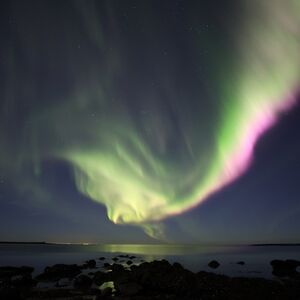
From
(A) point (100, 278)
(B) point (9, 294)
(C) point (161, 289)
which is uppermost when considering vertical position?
(A) point (100, 278)

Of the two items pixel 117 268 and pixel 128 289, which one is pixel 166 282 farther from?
pixel 117 268

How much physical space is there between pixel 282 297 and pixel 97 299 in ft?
56.0

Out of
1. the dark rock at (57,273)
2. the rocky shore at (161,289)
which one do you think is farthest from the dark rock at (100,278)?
the dark rock at (57,273)

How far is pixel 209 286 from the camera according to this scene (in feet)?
113

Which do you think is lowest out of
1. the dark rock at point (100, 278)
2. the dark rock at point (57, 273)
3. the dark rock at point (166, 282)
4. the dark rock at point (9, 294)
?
the dark rock at point (9, 294)

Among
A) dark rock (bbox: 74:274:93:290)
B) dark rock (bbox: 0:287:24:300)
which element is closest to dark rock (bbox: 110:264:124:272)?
dark rock (bbox: 74:274:93:290)

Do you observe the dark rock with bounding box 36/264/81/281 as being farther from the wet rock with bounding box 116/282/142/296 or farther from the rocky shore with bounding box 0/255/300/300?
the wet rock with bounding box 116/282/142/296

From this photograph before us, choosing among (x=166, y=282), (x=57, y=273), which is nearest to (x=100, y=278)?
(x=166, y=282)

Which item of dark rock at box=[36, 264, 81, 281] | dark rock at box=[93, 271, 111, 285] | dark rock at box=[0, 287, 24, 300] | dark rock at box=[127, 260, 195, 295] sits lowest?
dark rock at box=[0, 287, 24, 300]

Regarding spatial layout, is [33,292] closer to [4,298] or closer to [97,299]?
[4,298]

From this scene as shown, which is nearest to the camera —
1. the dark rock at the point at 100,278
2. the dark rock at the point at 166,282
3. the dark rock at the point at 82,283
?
the dark rock at the point at 166,282

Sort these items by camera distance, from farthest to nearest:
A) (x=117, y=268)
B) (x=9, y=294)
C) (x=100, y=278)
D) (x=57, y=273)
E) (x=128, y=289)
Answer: (x=117, y=268), (x=57, y=273), (x=100, y=278), (x=128, y=289), (x=9, y=294)

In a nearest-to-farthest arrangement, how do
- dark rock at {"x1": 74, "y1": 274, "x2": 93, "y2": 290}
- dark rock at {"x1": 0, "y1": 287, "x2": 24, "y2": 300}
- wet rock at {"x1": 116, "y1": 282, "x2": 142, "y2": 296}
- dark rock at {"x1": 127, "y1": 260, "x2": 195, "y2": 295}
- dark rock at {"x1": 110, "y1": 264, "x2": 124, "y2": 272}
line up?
dark rock at {"x1": 0, "y1": 287, "x2": 24, "y2": 300} < wet rock at {"x1": 116, "y1": 282, "x2": 142, "y2": 296} < dark rock at {"x1": 127, "y1": 260, "x2": 195, "y2": 295} < dark rock at {"x1": 74, "y1": 274, "x2": 93, "y2": 290} < dark rock at {"x1": 110, "y1": 264, "x2": 124, "y2": 272}

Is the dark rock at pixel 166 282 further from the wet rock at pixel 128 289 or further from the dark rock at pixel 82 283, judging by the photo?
the dark rock at pixel 82 283
